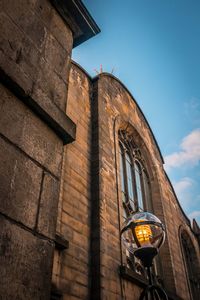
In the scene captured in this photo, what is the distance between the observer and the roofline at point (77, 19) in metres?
3.41

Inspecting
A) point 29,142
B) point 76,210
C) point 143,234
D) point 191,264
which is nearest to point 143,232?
point 143,234

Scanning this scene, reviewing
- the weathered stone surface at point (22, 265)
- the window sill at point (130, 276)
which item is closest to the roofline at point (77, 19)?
→ the weathered stone surface at point (22, 265)

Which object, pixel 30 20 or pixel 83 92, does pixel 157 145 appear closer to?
pixel 83 92

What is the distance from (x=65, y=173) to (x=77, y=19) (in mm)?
2538

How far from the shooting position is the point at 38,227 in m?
2.01

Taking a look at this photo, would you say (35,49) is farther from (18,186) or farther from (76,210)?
(76,210)

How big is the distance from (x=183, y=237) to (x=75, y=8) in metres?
9.48

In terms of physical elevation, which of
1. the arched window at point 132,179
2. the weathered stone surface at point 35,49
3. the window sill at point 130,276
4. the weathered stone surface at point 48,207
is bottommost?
the weathered stone surface at point 48,207

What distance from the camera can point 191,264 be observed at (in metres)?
10.4

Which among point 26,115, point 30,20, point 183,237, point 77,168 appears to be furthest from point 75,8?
point 183,237

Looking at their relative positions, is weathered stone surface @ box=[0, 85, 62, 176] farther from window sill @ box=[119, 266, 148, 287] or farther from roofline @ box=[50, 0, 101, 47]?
window sill @ box=[119, 266, 148, 287]

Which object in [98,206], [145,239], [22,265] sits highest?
[98,206]

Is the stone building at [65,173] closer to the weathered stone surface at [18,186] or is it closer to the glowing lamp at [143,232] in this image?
the weathered stone surface at [18,186]

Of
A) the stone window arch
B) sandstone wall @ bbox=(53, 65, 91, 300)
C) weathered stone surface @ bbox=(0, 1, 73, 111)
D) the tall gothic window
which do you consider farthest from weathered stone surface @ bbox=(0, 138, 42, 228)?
the stone window arch
